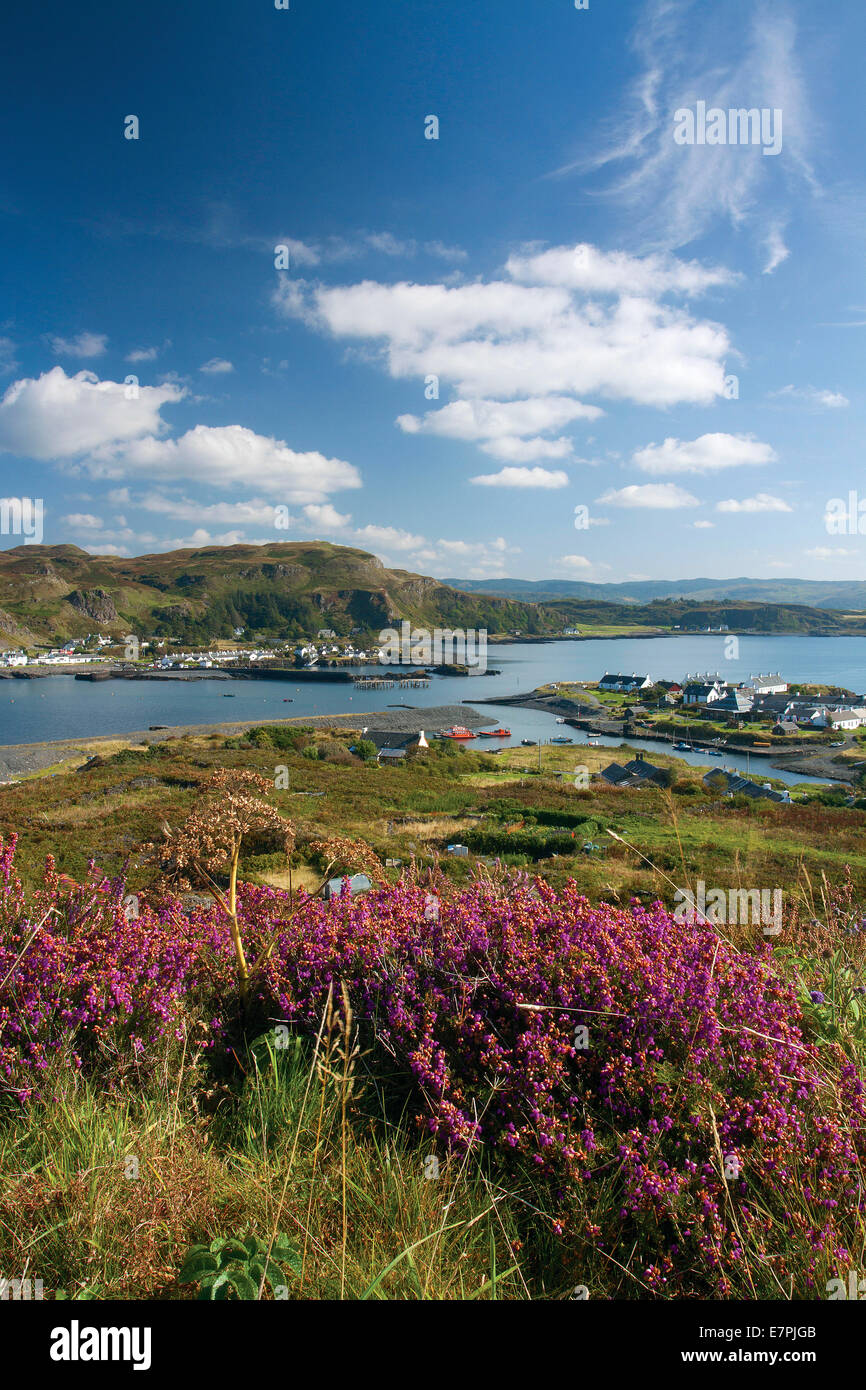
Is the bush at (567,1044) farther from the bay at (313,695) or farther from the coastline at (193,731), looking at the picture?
the bay at (313,695)

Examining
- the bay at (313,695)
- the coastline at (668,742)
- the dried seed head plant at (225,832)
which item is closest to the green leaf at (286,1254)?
the dried seed head plant at (225,832)

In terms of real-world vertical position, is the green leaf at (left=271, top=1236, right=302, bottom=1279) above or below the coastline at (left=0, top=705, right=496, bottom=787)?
above

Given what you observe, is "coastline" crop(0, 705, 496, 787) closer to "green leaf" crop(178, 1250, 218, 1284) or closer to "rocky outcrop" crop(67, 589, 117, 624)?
"green leaf" crop(178, 1250, 218, 1284)

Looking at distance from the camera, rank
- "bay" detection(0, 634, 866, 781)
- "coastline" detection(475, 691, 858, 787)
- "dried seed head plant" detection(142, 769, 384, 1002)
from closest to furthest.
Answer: "dried seed head plant" detection(142, 769, 384, 1002), "coastline" detection(475, 691, 858, 787), "bay" detection(0, 634, 866, 781)

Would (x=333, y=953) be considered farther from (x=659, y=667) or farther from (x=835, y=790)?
(x=659, y=667)

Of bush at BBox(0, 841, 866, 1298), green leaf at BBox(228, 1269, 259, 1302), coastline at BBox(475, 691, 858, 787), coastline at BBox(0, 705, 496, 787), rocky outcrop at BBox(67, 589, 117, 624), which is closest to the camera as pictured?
green leaf at BBox(228, 1269, 259, 1302)

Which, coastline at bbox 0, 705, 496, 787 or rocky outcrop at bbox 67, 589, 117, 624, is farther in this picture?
rocky outcrop at bbox 67, 589, 117, 624

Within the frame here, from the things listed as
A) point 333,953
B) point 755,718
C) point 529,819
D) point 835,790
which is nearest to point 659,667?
point 755,718

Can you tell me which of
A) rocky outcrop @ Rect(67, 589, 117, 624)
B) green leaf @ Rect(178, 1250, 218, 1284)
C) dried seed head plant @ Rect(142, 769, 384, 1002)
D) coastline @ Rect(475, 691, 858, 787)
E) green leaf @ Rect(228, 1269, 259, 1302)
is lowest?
coastline @ Rect(475, 691, 858, 787)

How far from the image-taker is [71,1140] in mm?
2381
